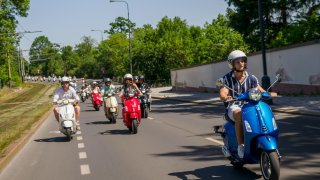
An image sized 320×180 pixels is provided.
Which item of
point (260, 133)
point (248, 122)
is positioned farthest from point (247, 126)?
point (260, 133)

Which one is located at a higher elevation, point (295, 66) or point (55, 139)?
point (295, 66)

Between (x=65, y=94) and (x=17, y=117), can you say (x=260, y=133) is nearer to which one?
(x=65, y=94)

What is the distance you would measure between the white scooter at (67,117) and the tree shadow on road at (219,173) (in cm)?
566

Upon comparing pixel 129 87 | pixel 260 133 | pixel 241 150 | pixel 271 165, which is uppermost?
pixel 129 87

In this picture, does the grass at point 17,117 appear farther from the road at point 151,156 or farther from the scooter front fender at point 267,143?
the scooter front fender at point 267,143

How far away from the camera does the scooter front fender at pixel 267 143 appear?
6.30 metres

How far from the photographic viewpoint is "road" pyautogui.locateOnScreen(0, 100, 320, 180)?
7.81 meters

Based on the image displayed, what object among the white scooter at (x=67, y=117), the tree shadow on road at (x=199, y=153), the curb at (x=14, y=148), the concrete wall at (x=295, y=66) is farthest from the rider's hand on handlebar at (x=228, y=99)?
the concrete wall at (x=295, y=66)

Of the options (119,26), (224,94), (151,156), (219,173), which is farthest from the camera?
(119,26)

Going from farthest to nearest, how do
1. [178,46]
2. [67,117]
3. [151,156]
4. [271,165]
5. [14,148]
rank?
[178,46] → [67,117] → [14,148] → [151,156] → [271,165]

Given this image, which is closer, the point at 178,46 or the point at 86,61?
the point at 178,46

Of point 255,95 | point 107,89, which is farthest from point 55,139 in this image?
point 255,95

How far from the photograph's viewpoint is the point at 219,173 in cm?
762

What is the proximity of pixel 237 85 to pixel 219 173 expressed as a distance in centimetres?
140
